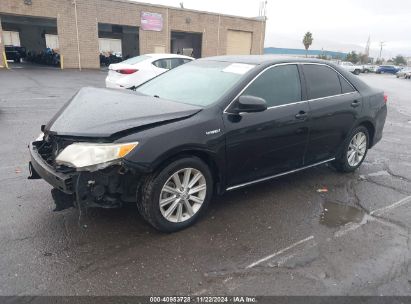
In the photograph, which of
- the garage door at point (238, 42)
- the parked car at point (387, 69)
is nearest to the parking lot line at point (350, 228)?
the garage door at point (238, 42)

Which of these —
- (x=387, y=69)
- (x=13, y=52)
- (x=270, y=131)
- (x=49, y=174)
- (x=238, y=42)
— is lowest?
(x=387, y=69)

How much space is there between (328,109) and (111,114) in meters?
2.81

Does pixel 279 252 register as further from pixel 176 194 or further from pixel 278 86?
pixel 278 86

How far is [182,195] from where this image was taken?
135 inches

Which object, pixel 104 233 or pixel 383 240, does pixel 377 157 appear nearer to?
pixel 383 240

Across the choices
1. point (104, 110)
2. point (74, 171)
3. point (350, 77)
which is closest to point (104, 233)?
point (74, 171)

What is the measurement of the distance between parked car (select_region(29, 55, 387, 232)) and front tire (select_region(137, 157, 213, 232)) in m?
0.01

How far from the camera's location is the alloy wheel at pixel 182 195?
3.32m

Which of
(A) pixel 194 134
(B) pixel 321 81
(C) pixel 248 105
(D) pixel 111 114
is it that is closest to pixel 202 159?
(A) pixel 194 134

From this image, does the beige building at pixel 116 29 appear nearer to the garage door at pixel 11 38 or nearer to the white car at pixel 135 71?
the garage door at pixel 11 38

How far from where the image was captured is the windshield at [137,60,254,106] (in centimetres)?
383

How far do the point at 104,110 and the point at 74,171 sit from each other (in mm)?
731

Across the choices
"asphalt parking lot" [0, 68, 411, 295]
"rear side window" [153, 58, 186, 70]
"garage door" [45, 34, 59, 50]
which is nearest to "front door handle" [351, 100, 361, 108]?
"asphalt parking lot" [0, 68, 411, 295]

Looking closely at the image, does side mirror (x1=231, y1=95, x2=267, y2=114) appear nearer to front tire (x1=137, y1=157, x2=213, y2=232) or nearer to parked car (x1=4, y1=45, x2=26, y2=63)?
front tire (x1=137, y1=157, x2=213, y2=232)
